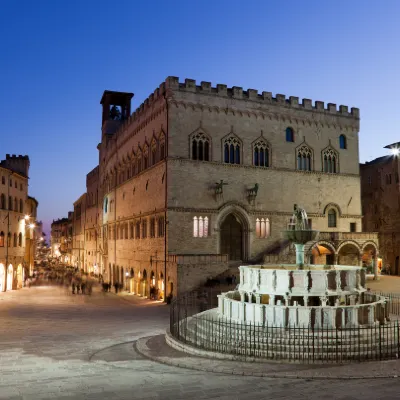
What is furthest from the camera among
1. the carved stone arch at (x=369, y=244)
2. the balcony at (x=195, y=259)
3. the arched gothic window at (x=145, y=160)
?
the arched gothic window at (x=145, y=160)

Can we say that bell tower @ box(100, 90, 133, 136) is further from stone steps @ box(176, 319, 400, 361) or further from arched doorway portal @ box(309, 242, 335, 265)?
stone steps @ box(176, 319, 400, 361)

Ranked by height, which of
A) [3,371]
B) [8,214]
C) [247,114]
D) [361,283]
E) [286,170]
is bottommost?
[3,371]

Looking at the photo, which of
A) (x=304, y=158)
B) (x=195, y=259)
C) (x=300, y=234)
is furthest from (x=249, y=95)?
(x=300, y=234)

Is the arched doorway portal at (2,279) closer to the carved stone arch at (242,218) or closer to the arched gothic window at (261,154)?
the carved stone arch at (242,218)

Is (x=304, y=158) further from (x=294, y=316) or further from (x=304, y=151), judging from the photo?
(x=294, y=316)

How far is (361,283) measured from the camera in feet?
54.4

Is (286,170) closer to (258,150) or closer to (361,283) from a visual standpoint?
(258,150)

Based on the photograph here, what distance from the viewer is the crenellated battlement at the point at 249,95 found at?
111 feet

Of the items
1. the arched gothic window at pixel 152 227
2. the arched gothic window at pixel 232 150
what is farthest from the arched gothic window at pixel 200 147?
the arched gothic window at pixel 152 227

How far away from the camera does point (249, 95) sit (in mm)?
36312

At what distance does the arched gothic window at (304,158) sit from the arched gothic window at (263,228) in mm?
5574

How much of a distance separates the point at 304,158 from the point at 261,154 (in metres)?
4.26

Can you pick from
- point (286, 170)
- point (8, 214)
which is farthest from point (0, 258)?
point (286, 170)

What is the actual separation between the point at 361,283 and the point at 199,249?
17851 mm
